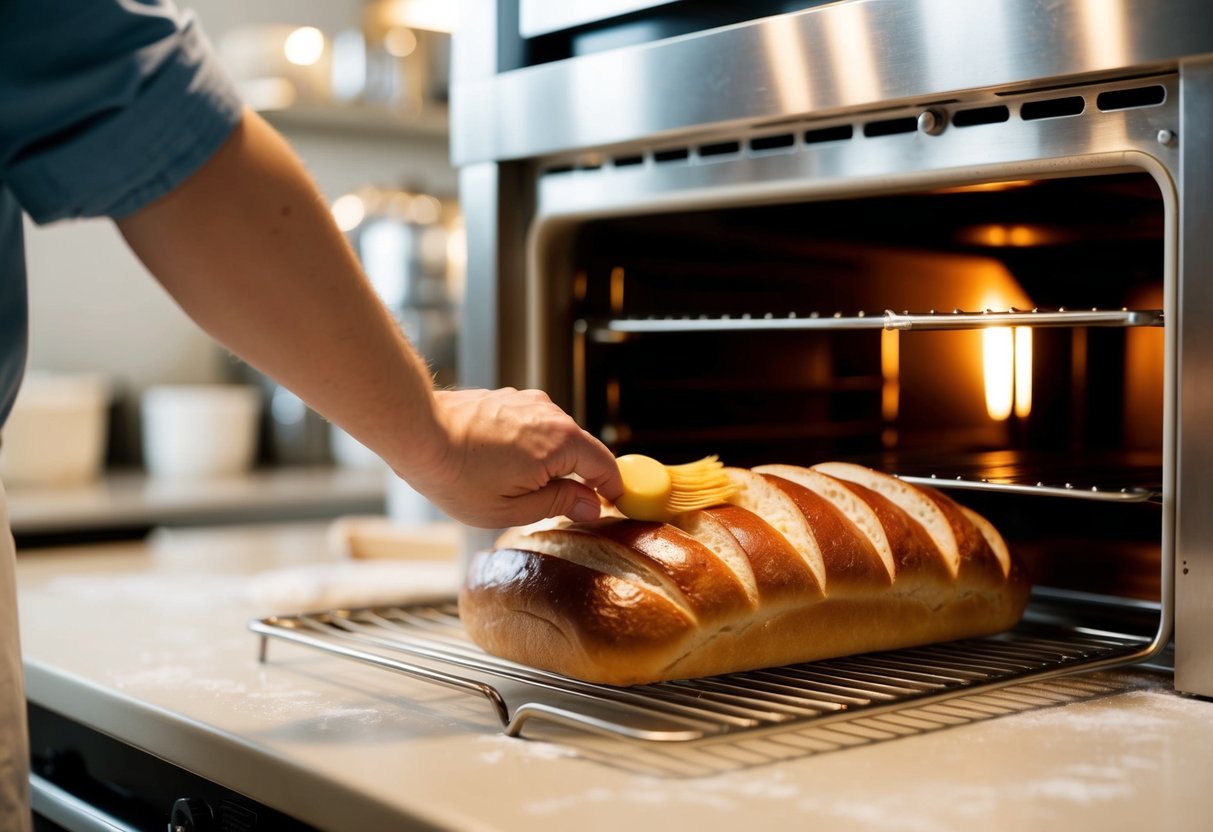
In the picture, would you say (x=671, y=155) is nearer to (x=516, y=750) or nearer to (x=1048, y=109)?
(x=1048, y=109)

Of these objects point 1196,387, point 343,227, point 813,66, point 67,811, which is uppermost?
point 343,227

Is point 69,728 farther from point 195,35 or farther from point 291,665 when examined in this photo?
point 195,35

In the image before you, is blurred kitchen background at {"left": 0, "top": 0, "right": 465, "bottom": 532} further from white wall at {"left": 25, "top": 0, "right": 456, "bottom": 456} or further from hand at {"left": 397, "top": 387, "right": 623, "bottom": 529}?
hand at {"left": 397, "top": 387, "right": 623, "bottom": 529}

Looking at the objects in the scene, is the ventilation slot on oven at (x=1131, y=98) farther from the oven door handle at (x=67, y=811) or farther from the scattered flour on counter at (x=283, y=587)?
the oven door handle at (x=67, y=811)

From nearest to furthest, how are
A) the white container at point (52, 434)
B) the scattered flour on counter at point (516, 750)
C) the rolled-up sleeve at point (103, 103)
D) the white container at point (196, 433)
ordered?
the rolled-up sleeve at point (103, 103), the scattered flour on counter at point (516, 750), the white container at point (52, 434), the white container at point (196, 433)

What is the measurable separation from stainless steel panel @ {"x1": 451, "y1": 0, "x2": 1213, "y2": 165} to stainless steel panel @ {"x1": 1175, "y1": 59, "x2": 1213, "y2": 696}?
53mm

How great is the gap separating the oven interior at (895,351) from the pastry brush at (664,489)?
271 mm

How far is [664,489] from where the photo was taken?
0.99 m

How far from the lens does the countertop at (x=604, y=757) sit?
0.71 metres

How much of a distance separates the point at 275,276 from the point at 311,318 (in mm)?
34

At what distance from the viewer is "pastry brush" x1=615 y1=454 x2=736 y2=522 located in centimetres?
99

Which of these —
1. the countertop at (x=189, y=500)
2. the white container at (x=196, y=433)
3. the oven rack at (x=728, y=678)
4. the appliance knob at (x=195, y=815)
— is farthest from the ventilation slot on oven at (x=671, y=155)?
the white container at (x=196, y=433)

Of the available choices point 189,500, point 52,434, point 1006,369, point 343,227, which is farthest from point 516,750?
point 343,227

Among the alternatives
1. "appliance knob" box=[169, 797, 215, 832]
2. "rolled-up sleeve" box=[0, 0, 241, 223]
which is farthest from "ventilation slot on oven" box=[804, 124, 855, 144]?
"appliance knob" box=[169, 797, 215, 832]
